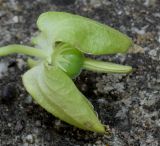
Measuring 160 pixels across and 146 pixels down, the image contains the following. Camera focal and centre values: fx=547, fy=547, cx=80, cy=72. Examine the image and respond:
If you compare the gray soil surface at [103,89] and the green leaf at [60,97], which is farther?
the gray soil surface at [103,89]

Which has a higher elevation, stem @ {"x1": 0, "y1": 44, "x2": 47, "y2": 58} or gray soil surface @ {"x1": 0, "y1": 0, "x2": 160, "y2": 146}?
stem @ {"x1": 0, "y1": 44, "x2": 47, "y2": 58}

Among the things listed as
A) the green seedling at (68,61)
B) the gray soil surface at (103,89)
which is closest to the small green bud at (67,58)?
the green seedling at (68,61)

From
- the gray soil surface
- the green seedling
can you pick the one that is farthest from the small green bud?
the gray soil surface

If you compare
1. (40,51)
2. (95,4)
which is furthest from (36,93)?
(95,4)

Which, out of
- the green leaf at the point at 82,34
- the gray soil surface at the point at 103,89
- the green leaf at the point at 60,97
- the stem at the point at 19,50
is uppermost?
the green leaf at the point at 82,34

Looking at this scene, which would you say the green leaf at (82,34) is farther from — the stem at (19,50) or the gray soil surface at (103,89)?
the gray soil surface at (103,89)

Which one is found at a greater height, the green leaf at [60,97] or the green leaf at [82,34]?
the green leaf at [82,34]

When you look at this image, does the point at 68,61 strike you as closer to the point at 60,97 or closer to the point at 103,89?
the point at 60,97

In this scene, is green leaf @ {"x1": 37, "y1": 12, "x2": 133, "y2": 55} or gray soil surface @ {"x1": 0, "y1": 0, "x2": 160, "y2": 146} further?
gray soil surface @ {"x1": 0, "y1": 0, "x2": 160, "y2": 146}

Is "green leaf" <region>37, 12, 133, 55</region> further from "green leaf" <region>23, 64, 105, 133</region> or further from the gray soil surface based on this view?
the gray soil surface
